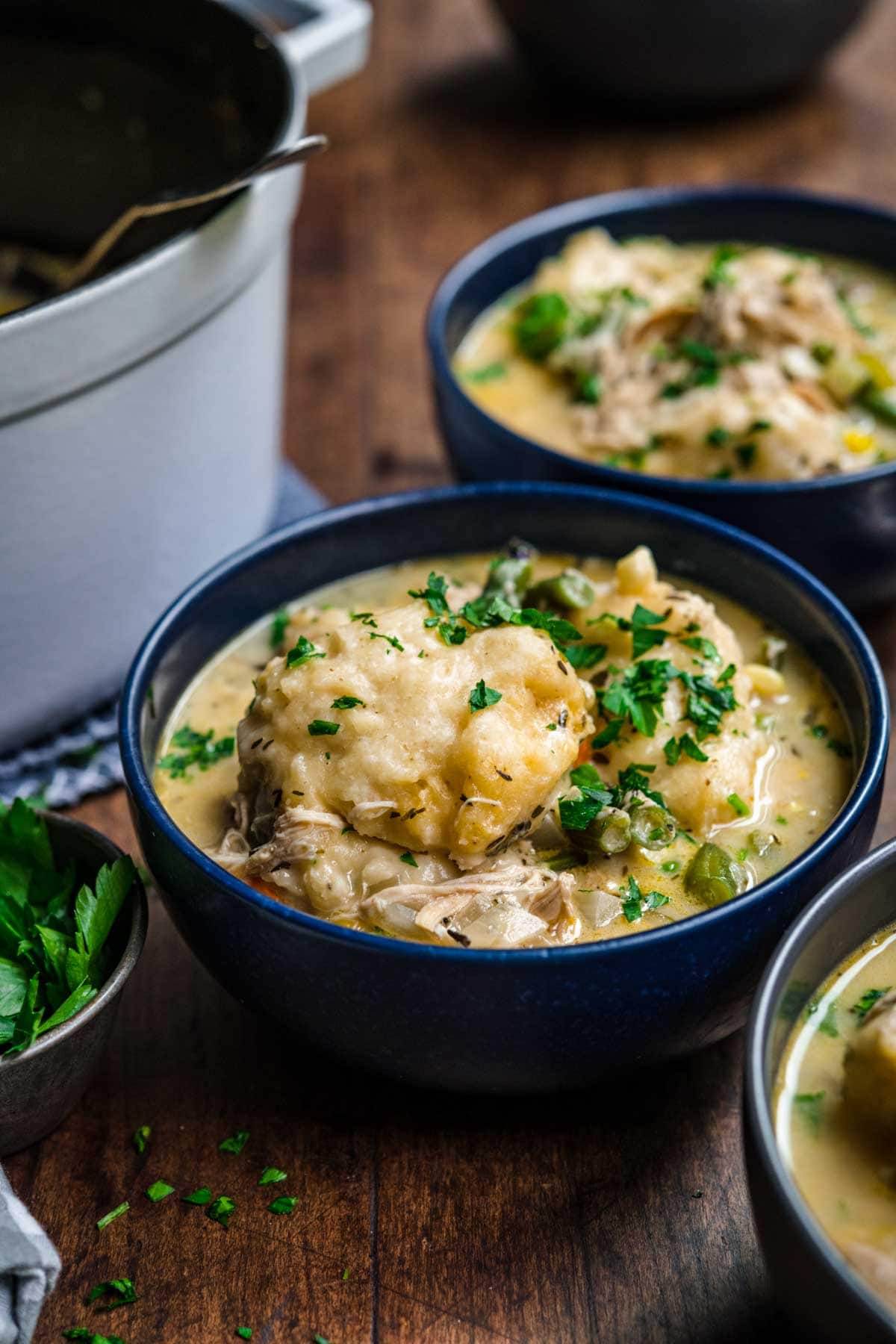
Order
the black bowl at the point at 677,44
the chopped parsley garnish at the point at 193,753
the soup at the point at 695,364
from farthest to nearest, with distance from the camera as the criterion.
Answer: the black bowl at the point at 677,44 < the soup at the point at 695,364 < the chopped parsley garnish at the point at 193,753

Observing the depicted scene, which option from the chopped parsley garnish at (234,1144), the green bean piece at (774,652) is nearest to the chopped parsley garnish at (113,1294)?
the chopped parsley garnish at (234,1144)

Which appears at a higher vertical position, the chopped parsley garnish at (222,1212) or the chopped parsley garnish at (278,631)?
the chopped parsley garnish at (278,631)

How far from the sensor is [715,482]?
2.97 meters

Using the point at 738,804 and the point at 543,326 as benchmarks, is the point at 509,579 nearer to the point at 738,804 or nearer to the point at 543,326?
the point at 738,804

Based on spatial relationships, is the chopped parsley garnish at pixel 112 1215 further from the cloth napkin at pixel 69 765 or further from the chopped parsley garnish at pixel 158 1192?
the cloth napkin at pixel 69 765

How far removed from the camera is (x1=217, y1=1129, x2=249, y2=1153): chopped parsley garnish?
2.29 meters

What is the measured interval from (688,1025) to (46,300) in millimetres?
1472

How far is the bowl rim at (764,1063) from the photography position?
64.4 inches

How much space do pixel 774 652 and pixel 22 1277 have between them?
1512mm

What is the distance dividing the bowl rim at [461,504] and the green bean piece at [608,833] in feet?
0.78

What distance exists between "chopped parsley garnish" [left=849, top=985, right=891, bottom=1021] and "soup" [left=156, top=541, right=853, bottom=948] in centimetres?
25

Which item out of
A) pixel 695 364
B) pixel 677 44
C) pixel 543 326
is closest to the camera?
pixel 695 364

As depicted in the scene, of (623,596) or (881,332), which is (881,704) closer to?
(623,596)

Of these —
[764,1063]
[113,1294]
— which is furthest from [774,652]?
[113,1294]
